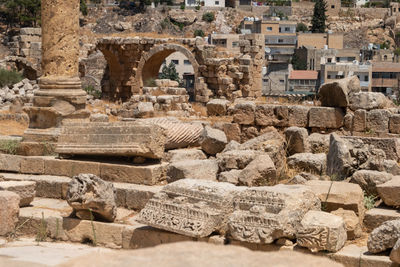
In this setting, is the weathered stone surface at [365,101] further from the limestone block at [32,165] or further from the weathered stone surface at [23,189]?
the weathered stone surface at [23,189]

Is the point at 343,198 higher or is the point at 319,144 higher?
the point at 343,198

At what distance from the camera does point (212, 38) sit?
55688mm

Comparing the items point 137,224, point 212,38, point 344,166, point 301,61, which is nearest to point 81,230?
point 137,224

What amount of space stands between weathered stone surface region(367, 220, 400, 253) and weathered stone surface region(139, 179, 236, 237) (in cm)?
150

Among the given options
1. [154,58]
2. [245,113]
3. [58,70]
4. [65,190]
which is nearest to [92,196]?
[65,190]

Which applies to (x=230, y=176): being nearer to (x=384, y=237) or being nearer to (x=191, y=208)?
(x=191, y=208)

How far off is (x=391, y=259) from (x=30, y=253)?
137 inches

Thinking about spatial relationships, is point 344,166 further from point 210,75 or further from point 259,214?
point 210,75

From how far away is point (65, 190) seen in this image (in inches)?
320

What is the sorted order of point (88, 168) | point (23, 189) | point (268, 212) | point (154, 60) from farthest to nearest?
point (154, 60), point (88, 168), point (23, 189), point (268, 212)

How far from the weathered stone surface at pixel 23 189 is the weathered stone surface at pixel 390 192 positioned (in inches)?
162

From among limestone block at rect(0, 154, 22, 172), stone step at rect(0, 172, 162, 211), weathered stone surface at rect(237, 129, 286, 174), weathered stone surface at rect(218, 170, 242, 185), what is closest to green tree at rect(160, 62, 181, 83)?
weathered stone surface at rect(237, 129, 286, 174)

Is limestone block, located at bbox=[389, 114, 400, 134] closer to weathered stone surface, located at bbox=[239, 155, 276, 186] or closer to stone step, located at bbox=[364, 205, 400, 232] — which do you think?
weathered stone surface, located at bbox=[239, 155, 276, 186]

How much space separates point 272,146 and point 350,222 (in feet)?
9.64
